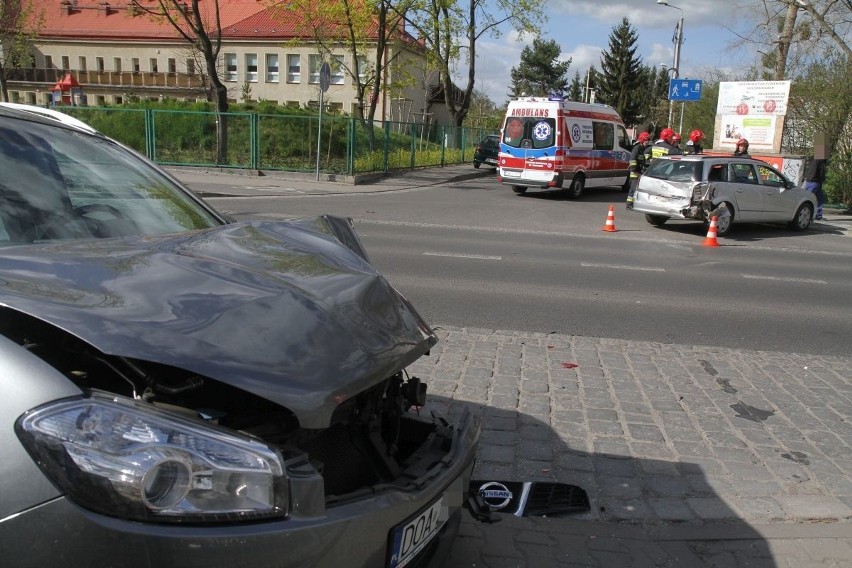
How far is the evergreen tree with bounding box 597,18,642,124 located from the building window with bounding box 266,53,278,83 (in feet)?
118

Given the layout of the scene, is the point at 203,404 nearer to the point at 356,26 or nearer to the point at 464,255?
the point at 464,255

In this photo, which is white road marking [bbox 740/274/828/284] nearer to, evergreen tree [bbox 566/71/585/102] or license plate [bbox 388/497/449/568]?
license plate [bbox 388/497/449/568]

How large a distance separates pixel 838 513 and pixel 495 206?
1616 cm

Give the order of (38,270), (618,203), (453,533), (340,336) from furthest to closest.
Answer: (618,203) → (453,533) → (340,336) → (38,270)

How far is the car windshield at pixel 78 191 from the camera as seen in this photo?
8.29 feet

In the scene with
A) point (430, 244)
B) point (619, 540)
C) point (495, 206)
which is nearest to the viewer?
point (619, 540)

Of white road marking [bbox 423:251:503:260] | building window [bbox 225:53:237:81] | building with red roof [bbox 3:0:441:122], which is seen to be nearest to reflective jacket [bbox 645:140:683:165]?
white road marking [bbox 423:251:503:260]

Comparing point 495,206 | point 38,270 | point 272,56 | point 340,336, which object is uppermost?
point 272,56

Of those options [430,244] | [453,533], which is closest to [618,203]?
[430,244]

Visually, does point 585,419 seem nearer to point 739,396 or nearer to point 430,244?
point 739,396

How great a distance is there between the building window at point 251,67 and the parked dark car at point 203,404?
203 feet

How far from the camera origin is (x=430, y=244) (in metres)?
11.9

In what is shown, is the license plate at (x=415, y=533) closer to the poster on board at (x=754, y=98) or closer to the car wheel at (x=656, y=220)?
the car wheel at (x=656, y=220)

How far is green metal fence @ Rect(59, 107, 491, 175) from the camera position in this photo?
23.6m
